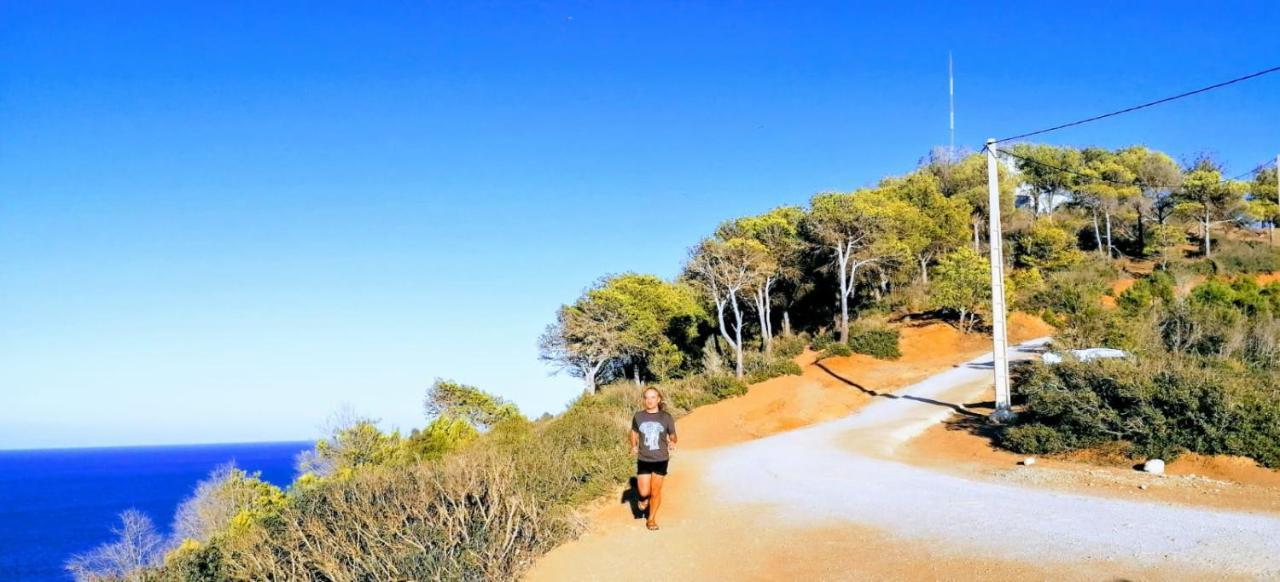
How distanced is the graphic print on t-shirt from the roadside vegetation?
1.09m

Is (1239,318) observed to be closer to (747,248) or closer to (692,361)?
(747,248)

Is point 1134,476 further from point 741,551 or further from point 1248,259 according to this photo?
point 1248,259

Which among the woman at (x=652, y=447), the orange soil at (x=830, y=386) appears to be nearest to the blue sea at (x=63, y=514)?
the orange soil at (x=830, y=386)

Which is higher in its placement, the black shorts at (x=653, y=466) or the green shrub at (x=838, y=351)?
the black shorts at (x=653, y=466)

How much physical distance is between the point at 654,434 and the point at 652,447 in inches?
5.2

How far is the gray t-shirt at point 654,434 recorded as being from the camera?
7523 mm

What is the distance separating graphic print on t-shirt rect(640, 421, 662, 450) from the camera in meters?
7.53

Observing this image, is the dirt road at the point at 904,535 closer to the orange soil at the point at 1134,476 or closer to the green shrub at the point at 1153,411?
the orange soil at the point at 1134,476

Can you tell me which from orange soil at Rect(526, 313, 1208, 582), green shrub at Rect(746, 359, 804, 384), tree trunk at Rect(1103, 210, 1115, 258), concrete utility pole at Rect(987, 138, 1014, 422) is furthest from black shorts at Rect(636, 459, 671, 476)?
tree trunk at Rect(1103, 210, 1115, 258)

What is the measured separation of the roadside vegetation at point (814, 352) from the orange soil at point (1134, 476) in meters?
0.26

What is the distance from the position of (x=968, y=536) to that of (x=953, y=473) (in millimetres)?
3781

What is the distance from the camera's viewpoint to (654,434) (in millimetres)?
7559

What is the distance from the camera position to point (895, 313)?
34.5 m

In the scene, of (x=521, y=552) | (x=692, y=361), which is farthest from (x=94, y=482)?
(x=521, y=552)
